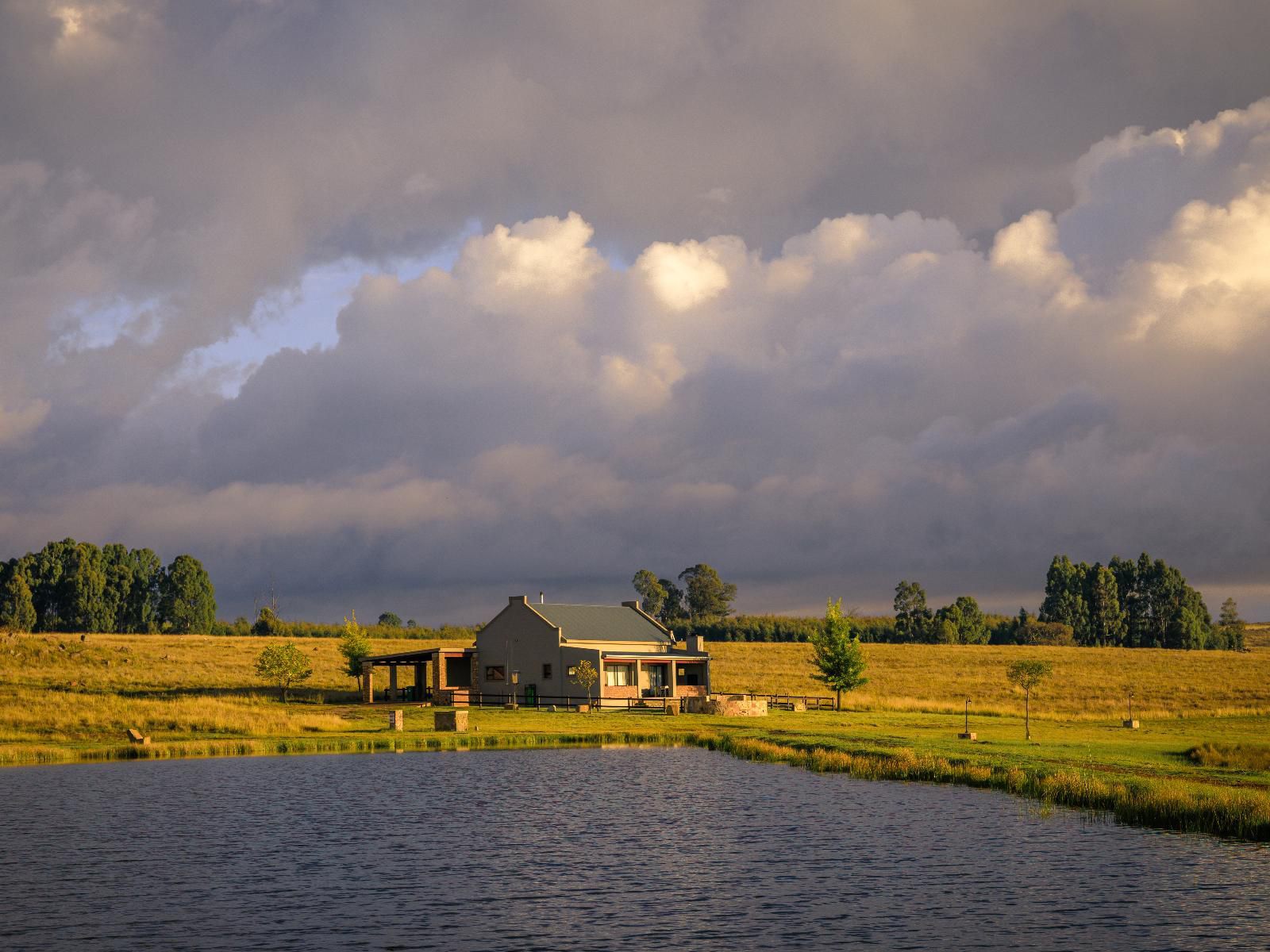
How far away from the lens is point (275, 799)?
40438 mm

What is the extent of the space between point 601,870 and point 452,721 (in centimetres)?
3724

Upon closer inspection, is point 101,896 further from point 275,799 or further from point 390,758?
point 390,758

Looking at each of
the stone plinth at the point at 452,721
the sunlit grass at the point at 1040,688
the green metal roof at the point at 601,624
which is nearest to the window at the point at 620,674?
the green metal roof at the point at 601,624

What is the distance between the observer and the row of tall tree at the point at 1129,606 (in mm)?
189125

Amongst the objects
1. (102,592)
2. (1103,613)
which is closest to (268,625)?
(102,592)

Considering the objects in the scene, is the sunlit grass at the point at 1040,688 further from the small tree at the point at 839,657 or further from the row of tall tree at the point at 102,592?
the row of tall tree at the point at 102,592

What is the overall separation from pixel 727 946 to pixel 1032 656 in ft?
378

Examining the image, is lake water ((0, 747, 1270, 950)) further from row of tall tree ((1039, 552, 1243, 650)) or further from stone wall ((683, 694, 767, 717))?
row of tall tree ((1039, 552, 1243, 650))

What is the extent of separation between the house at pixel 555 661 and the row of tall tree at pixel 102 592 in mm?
97111

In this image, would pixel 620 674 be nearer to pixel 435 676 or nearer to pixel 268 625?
pixel 435 676

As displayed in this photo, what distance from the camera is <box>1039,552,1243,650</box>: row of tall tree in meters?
189

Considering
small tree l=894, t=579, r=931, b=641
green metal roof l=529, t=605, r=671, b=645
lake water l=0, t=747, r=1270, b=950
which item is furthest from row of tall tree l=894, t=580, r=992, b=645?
lake water l=0, t=747, r=1270, b=950

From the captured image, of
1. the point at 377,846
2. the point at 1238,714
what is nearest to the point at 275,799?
the point at 377,846

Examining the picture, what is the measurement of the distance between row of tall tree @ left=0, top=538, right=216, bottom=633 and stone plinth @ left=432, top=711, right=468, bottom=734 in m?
117
